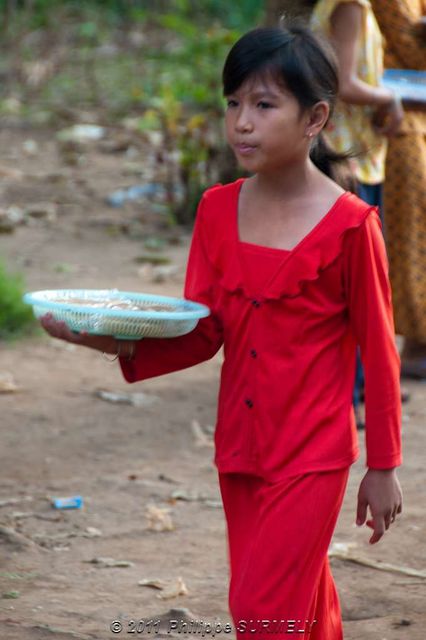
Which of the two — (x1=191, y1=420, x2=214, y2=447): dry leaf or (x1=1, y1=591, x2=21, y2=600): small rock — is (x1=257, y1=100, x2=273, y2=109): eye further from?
(x1=191, y1=420, x2=214, y2=447): dry leaf

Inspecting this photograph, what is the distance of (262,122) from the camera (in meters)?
2.48

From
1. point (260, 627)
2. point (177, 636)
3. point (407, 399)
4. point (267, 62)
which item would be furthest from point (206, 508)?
point (267, 62)

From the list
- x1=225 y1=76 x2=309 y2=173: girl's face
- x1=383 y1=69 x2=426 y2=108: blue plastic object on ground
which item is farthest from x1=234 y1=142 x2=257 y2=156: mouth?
x1=383 y1=69 x2=426 y2=108: blue plastic object on ground

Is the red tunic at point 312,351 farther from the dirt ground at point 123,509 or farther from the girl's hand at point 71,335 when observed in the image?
the dirt ground at point 123,509

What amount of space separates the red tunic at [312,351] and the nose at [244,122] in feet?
0.82

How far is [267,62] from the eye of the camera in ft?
8.15

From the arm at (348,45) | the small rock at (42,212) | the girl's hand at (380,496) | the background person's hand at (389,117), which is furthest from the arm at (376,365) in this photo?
the small rock at (42,212)

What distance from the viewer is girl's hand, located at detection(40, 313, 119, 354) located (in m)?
2.50

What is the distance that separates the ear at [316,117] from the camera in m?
2.54

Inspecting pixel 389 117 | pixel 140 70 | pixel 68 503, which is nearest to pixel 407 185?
pixel 389 117

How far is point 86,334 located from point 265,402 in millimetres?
403

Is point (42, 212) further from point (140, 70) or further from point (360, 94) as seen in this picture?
point (140, 70)

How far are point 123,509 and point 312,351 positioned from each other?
5.92 ft

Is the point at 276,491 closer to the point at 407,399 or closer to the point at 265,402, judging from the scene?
the point at 265,402
